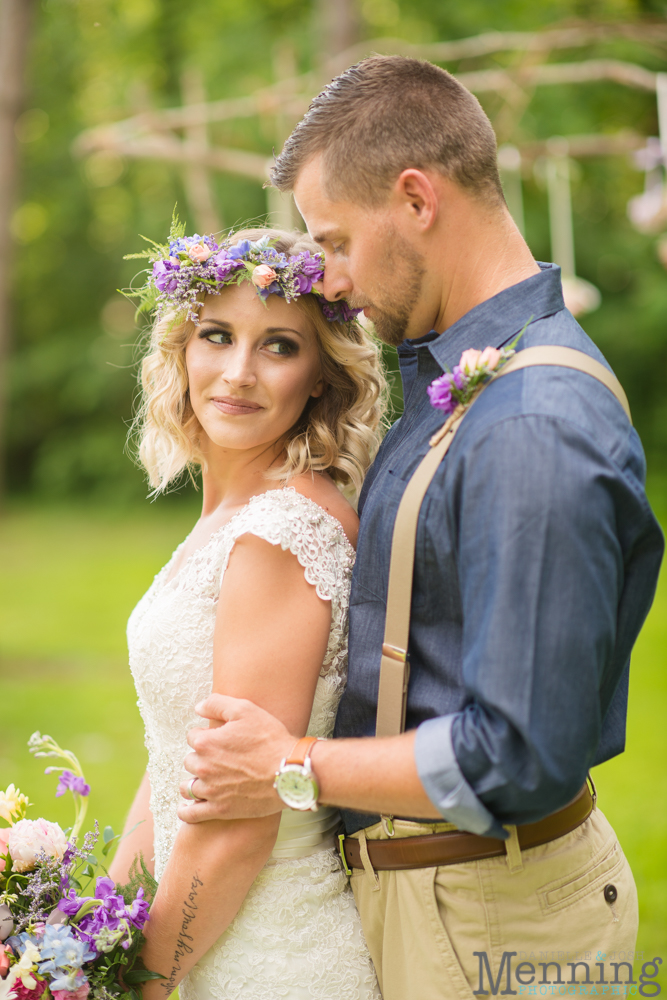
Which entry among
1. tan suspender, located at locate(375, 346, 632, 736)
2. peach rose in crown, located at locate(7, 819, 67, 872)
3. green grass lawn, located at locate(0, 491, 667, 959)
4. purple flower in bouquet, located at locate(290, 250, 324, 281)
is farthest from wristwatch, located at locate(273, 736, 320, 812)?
green grass lawn, located at locate(0, 491, 667, 959)

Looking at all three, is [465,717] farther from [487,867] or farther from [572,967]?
[572,967]

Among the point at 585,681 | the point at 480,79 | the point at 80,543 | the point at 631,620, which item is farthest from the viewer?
the point at 80,543

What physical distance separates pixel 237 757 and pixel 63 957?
539 millimetres

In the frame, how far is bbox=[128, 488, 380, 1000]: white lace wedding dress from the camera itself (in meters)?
2.07

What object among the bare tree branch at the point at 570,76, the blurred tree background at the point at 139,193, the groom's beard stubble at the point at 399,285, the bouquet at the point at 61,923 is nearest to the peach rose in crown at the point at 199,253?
the groom's beard stubble at the point at 399,285

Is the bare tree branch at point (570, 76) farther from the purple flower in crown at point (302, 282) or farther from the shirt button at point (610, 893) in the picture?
the shirt button at point (610, 893)

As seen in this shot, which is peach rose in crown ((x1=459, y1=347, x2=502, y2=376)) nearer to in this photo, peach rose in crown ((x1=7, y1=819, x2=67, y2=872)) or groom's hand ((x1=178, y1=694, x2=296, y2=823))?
groom's hand ((x1=178, y1=694, x2=296, y2=823))

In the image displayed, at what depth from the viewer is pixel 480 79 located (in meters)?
6.04

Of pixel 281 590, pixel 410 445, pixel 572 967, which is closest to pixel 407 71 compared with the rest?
pixel 410 445

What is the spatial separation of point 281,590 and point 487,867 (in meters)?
0.69

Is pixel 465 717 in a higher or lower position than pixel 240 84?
lower

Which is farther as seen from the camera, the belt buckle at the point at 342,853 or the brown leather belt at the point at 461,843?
the belt buckle at the point at 342,853

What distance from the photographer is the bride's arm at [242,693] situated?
6.32 feet

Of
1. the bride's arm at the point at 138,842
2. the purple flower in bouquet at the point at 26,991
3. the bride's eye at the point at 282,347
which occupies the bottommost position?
the bride's arm at the point at 138,842
